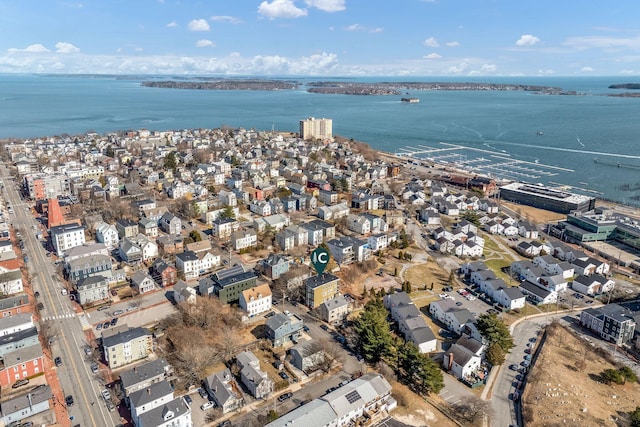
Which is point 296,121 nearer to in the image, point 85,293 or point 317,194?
Answer: point 317,194

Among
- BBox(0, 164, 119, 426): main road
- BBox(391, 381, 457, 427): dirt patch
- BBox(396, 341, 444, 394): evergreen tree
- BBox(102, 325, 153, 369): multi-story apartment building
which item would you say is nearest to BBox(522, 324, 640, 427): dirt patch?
BBox(391, 381, 457, 427): dirt patch

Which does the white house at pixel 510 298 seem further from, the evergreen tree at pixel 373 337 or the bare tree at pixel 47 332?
the bare tree at pixel 47 332

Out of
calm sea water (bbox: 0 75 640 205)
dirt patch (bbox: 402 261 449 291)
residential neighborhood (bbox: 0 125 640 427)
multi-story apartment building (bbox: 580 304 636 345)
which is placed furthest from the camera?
calm sea water (bbox: 0 75 640 205)

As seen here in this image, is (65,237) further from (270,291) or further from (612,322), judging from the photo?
(612,322)

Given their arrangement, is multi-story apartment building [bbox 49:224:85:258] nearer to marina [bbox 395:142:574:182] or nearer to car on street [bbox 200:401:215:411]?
car on street [bbox 200:401:215:411]

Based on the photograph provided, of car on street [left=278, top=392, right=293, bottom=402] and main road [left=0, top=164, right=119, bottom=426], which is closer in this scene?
main road [left=0, top=164, right=119, bottom=426]
